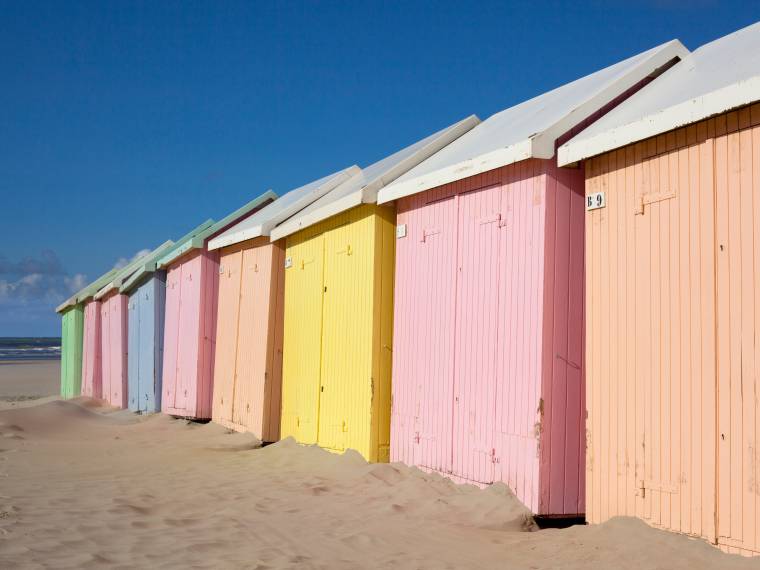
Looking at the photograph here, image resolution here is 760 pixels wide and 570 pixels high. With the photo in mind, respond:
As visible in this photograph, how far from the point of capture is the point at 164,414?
15.3m

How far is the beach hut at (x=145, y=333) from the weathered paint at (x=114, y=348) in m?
0.28

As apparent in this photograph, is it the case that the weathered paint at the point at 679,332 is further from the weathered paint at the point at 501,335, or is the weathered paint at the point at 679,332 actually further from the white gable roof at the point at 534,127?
the white gable roof at the point at 534,127

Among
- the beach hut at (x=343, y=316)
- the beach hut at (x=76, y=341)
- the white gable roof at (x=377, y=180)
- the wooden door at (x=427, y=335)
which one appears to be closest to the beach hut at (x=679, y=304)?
the wooden door at (x=427, y=335)

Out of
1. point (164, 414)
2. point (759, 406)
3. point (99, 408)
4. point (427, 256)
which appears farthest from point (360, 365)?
point (99, 408)

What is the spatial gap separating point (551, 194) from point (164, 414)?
10.9 m

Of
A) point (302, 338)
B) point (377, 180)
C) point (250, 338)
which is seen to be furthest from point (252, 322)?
point (377, 180)

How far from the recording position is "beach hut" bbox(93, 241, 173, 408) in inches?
752

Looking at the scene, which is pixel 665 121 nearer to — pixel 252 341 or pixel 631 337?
pixel 631 337

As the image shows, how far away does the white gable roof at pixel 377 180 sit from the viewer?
8.72m

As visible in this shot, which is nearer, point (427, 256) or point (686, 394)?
point (686, 394)

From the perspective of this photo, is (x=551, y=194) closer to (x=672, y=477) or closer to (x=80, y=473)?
(x=672, y=477)

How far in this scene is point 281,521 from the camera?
6.30 m

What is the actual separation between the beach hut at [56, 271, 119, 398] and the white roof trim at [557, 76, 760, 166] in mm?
19552

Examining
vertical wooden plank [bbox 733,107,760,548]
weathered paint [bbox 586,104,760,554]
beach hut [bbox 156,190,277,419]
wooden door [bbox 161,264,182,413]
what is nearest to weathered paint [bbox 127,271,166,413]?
wooden door [bbox 161,264,182,413]
